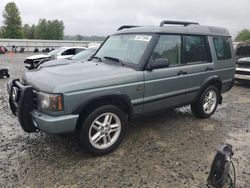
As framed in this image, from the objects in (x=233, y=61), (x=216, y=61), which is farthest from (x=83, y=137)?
(x=233, y=61)

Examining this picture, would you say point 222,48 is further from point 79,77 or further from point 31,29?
point 31,29

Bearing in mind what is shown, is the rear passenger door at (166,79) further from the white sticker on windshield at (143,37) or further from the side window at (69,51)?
the side window at (69,51)

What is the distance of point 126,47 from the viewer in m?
4.52

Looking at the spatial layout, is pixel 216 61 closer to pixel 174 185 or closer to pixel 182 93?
pixel 182 93

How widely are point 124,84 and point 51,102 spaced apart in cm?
115

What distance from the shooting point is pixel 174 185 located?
312cm

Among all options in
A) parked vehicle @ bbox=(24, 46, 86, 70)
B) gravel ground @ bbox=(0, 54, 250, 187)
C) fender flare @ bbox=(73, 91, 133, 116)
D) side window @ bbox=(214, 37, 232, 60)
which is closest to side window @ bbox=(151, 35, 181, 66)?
fender flare @ bbox=(73, 91, 133, 116)

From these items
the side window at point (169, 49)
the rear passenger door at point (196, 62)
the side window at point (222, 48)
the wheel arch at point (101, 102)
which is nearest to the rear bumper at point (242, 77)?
the side window at point (222, 48)

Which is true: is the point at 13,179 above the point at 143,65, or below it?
below

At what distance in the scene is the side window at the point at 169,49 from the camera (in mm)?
4324

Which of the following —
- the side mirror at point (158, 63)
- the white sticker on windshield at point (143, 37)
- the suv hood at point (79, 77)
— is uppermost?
the white sticker on windshield at point (143, 37)

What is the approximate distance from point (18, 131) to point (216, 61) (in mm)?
4387

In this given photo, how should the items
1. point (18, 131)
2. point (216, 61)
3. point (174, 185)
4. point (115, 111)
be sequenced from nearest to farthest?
point (174, 185)
point (115, 111)
point (18, 131)
point (216, 61)

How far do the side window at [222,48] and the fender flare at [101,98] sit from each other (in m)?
2.79
